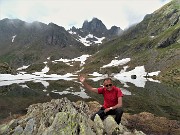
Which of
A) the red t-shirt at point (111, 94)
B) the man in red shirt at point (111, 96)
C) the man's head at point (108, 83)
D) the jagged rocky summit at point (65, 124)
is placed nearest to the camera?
the man's head at point (108, 83)

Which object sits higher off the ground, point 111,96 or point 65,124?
point 111,96

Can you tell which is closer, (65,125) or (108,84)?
(108,84)

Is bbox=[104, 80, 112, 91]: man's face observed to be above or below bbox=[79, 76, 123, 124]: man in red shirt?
above

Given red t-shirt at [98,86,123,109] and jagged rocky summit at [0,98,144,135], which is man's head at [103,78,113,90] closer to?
red t-shirt at [98,86,123,109]

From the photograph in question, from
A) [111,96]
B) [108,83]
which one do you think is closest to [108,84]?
[108,83]

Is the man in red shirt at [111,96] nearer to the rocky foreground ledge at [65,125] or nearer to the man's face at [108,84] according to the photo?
the man's face at [108,84]

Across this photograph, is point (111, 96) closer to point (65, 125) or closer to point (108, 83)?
point (108, 83)

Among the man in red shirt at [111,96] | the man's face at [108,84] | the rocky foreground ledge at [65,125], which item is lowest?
the rocky foreground ledge at [65,125]

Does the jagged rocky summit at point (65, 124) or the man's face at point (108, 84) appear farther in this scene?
the jagged rocky summit at point (65, 124)

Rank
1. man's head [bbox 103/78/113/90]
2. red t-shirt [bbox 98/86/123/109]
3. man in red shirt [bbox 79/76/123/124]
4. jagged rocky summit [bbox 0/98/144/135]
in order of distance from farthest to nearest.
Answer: jagged rocky summit [bbox 0/98/144/135] < red t-shirt [bbox 98/86/123/109] < man in red shirt [bbox 79/76/123/124] < man's head [bbox 103/78/113/90]

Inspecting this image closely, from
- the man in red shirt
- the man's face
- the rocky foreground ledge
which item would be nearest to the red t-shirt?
the man in red shirt

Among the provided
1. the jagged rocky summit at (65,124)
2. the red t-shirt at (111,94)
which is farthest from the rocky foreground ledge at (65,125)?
the red t-shirt at (111,94)

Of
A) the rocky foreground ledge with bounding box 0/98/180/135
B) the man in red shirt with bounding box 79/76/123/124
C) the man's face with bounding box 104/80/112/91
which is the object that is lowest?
the rocky foreground ledge with bounding box 0/98/180/135

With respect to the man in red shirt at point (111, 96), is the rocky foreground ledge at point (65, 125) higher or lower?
lower
